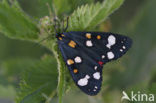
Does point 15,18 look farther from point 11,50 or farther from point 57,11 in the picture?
point 11,50

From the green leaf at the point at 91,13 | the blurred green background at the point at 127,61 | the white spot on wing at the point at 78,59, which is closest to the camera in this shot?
the green leaf at the point at 91,13

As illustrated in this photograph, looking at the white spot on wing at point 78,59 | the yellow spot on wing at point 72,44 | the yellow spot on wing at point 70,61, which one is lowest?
the yellow spot on wing at point 70,61

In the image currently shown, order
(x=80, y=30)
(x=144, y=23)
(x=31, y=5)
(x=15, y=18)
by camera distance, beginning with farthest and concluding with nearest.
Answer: (x=31, y=5)
(x=144, y=23)
(x=15, y=18)
(x=80, y=30)

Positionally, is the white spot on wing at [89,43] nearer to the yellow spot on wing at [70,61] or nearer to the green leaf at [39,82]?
the yellow spot on wing at [70,61]

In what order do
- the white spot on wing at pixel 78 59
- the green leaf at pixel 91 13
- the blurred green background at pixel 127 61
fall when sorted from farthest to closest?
the blurred green background at pixel 127 61, the white spot on wing at pixel 78 59, the green leaf at pixel 91 13

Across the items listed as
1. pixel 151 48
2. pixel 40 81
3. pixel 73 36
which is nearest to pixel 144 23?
pixel 151 48

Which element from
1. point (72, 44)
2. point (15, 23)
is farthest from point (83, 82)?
point (15, 23)

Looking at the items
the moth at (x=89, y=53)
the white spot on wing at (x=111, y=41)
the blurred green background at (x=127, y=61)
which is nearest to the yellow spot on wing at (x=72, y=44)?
the moth at (x=89, y=53)
